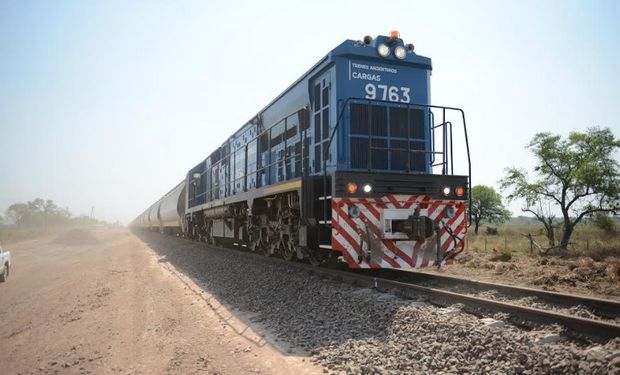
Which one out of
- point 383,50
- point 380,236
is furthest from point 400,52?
point 380,236

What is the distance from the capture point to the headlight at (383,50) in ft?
26.3

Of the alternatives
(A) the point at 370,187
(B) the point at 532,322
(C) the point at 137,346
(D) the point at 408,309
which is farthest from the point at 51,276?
(B) the point at 532,322

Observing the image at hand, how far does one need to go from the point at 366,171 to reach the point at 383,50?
8.40 feet

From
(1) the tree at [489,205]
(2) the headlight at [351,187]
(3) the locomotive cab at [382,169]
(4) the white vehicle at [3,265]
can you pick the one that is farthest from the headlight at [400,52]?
(1) the tree at [489,205]

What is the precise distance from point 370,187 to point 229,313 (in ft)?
9.32

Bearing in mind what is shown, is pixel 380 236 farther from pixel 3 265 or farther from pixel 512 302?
pixel 3 265

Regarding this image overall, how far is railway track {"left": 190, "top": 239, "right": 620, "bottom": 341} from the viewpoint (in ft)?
12.9

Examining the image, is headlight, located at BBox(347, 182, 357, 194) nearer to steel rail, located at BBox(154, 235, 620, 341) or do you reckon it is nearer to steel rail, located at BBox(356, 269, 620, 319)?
steel rail, located at BBox(154, 235, 620, 341)

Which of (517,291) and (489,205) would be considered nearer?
(517,291)

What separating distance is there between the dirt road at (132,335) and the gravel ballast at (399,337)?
1.35 feet

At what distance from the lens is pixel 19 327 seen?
260 inches

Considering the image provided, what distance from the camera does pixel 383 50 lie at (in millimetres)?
8070

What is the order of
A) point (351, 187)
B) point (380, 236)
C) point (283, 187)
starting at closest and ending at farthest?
point (351, 187) → point (380, 236) → point (283, 187)

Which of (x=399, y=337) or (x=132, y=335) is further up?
(x=399, y=337)
